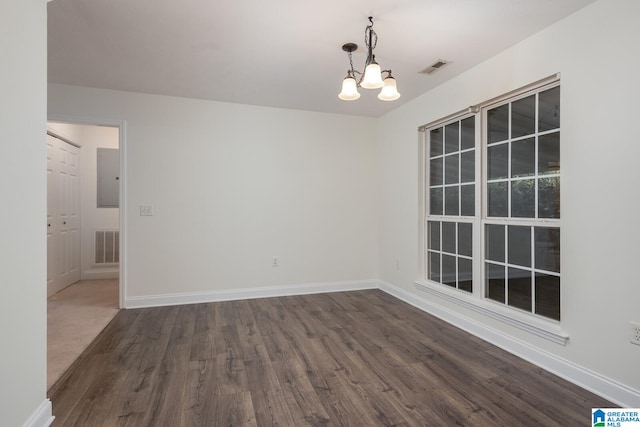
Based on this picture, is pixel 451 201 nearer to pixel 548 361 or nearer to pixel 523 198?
pixel 523 198

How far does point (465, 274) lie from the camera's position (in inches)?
129

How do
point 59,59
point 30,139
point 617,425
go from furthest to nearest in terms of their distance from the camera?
1. point 59,59
2. point 617,425
3. point 30,139

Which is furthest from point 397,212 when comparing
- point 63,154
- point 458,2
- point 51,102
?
point 63,154

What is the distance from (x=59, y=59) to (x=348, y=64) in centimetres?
263

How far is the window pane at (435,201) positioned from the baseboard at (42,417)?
3.59m

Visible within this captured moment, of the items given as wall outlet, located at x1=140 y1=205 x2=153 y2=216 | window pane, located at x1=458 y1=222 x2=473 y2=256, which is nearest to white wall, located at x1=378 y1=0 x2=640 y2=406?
window pane, located at x1=458 y1=222 x2=473 y2=256

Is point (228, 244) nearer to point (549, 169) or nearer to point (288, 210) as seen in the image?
point (288, 210)

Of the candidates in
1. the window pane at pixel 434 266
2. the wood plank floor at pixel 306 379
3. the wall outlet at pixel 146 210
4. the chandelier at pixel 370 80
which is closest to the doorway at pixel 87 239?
the wall outlet at pixel 146 210

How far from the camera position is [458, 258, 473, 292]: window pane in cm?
321

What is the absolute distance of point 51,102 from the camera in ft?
11.6

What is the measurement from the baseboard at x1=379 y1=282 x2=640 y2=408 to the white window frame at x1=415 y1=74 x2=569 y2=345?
0.41 ft

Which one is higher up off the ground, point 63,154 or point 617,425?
point 63,154

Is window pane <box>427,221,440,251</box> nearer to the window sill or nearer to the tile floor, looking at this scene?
the window sill

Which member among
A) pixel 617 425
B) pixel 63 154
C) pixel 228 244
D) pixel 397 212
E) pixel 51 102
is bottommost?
pixel 617 425
